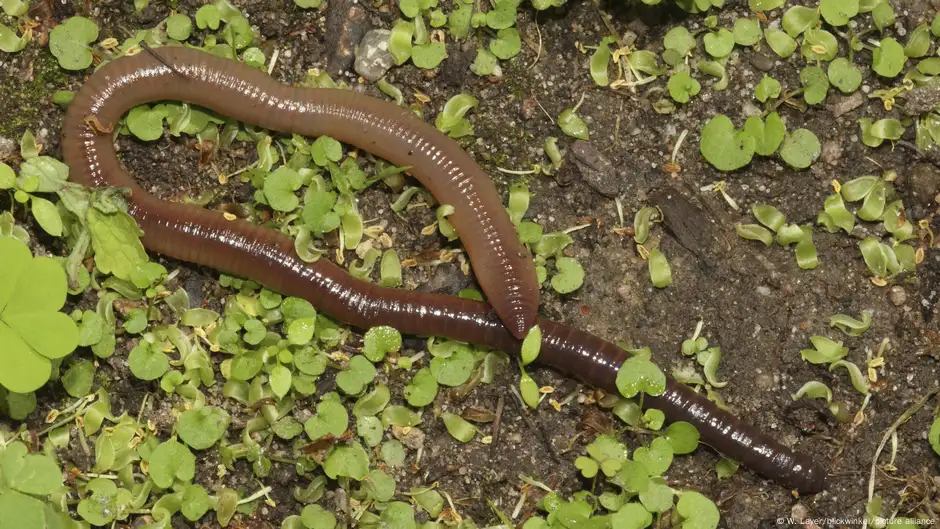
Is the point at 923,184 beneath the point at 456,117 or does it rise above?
beneath

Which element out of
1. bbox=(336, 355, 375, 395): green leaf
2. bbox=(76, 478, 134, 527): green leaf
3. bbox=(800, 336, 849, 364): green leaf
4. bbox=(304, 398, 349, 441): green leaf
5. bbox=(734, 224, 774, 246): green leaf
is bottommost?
bbox=(76, 478, 134, 527): green leaf

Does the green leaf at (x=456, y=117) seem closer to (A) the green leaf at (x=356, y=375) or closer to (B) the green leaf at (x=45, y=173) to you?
(A) the green leaf at (x=356, y=375)

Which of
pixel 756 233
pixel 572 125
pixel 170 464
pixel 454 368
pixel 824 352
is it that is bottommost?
pixel 170 464

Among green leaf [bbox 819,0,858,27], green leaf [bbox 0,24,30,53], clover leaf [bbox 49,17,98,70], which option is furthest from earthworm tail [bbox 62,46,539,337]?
green leaf [bbox 819,0,858,27]

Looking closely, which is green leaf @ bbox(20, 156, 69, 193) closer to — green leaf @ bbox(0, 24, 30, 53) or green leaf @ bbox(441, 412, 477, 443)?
green leaf @ bbox(0, 24, 30, 53)

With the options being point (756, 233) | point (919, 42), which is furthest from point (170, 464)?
point (919, 42)

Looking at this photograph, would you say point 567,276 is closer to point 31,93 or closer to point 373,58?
point 373,58

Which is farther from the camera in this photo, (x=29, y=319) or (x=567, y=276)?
(x=567, y=276)
